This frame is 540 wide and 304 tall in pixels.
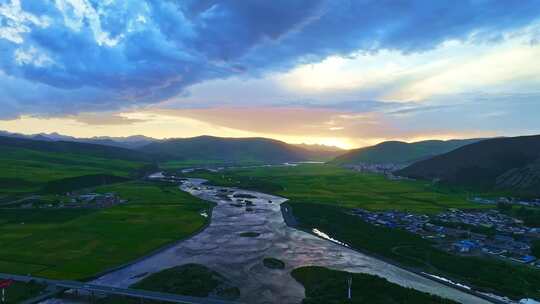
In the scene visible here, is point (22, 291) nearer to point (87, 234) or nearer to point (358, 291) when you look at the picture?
point (87, 234)

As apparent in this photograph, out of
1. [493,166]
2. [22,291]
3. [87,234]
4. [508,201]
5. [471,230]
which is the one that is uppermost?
[493,166]

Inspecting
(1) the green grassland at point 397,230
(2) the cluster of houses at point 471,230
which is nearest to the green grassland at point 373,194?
(1) the green grassland at point 397,230

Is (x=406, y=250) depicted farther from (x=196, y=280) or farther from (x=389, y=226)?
(x=196, y=280)

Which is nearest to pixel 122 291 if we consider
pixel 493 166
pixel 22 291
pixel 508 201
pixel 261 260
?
pixel 22 291

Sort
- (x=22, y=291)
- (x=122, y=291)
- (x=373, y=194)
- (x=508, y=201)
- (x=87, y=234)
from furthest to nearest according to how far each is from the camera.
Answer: (x=373, y=194) < (x=508, y=201) < (x=87, y=234) < (x=22, y=291) < (x=122, y=291)

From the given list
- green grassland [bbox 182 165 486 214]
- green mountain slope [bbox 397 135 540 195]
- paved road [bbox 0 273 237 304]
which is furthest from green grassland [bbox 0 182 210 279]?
green mountain slope [bbox 397 135 540 195]

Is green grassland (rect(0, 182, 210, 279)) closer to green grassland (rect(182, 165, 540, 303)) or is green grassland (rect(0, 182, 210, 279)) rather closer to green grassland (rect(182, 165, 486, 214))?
green grassland (rect(182, 165, 540, 303))
